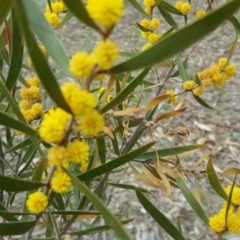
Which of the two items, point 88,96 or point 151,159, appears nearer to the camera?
point 88,96

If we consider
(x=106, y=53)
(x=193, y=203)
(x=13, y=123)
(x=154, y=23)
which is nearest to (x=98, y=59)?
(x=106, y=53)

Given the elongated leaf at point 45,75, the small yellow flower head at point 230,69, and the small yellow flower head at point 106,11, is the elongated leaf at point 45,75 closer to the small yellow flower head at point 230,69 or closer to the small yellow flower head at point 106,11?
the small yellow flower head at point 106,11

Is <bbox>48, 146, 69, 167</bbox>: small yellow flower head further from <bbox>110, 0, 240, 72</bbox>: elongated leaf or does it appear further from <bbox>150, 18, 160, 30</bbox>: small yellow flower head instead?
<bbox>150, 18, 160, 30</bbox>: small yellow flower head

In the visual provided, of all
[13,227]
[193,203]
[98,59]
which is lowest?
[193,203]

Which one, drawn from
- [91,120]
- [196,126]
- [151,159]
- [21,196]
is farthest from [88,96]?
[196,126]

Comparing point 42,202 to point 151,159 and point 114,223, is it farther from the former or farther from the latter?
point 151,159

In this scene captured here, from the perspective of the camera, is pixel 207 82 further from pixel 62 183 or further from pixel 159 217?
pixel 62 183
